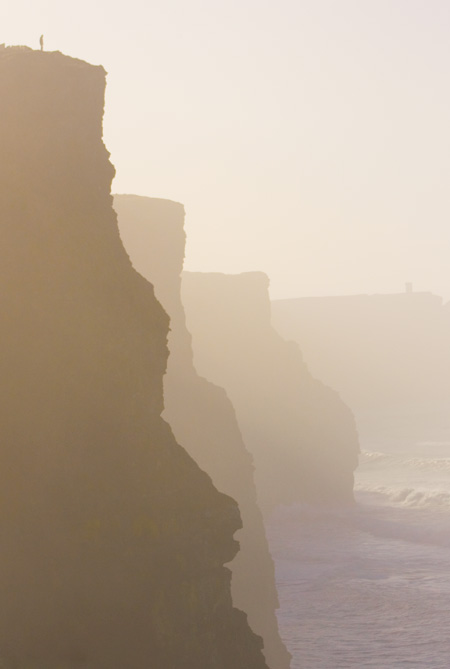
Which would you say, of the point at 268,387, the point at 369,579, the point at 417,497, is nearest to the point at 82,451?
the point at 369,579

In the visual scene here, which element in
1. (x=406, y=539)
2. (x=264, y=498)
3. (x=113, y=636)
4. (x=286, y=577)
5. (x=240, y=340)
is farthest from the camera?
(x=240, y=340)

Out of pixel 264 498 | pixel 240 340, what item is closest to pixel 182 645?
pixel 264 498

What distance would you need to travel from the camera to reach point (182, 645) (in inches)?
501

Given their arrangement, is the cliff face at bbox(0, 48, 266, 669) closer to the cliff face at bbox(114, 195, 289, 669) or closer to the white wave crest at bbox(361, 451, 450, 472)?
the cliff face at bbox(114, 195, 289, 669)

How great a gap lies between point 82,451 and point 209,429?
17630 mm

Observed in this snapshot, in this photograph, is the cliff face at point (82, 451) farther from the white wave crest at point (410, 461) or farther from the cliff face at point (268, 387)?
the white wave crest at point (410, 461)

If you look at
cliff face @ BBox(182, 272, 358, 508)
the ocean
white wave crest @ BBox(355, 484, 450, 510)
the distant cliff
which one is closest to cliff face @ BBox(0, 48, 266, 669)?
the ocean

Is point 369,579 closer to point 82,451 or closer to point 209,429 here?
point 209,429

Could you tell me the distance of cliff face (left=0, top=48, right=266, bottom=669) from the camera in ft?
39.3

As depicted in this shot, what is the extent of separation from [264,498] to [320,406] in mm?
13231

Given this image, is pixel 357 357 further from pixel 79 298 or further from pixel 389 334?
pixel 79 298

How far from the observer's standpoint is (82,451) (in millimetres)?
12609

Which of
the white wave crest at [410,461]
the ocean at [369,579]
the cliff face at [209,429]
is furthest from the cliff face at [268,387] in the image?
the cliff face at [209,429]

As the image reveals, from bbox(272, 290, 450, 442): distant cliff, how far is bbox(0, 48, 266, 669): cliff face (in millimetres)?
141545
